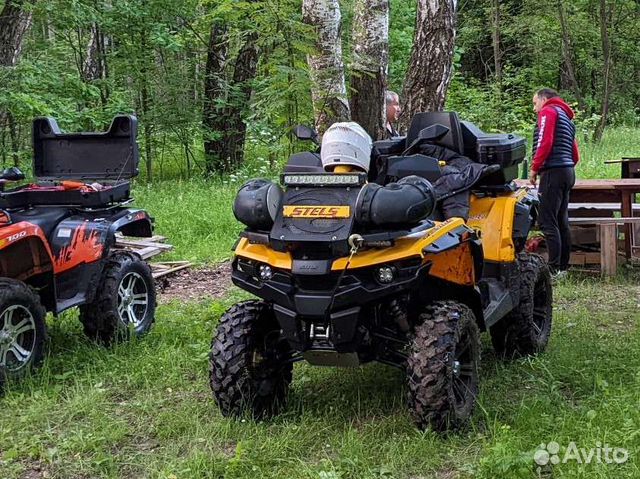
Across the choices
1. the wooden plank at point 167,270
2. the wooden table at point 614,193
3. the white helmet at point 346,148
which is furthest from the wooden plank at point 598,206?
the white helmet at point 346,148

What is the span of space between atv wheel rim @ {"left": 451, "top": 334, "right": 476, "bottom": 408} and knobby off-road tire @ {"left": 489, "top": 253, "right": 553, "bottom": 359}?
111 cm

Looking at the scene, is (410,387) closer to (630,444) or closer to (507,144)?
(630,444)

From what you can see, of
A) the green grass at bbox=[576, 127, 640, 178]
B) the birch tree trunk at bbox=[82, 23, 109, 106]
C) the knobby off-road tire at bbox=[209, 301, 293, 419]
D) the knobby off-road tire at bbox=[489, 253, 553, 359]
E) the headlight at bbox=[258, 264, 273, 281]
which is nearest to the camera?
the headlight at bbox=[258, 264, 273, 281]

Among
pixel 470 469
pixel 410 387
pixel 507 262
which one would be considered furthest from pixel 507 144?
pixel 470 469

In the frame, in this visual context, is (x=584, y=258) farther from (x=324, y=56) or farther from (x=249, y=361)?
(x=249, y=361)

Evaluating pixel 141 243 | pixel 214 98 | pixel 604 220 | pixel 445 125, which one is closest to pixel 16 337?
pixel 445 125

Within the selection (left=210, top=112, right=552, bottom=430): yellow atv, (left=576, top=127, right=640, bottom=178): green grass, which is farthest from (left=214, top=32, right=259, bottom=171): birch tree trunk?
(left=210, top=112, right=552, bottom=430): yellow atv

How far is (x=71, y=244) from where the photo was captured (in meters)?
5.81

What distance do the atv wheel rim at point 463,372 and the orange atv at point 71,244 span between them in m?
2.82

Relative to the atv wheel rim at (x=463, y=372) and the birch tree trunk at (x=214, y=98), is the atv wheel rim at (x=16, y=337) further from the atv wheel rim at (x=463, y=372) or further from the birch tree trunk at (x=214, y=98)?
the birch tree trunk at (x=214, y=98)

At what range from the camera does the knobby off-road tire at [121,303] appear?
606 cm

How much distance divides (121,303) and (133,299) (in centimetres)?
20

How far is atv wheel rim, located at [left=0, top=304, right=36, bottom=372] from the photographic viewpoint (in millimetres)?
5121

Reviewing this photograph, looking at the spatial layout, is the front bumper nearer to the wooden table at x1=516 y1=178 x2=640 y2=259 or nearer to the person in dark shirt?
the person in dark shirt
